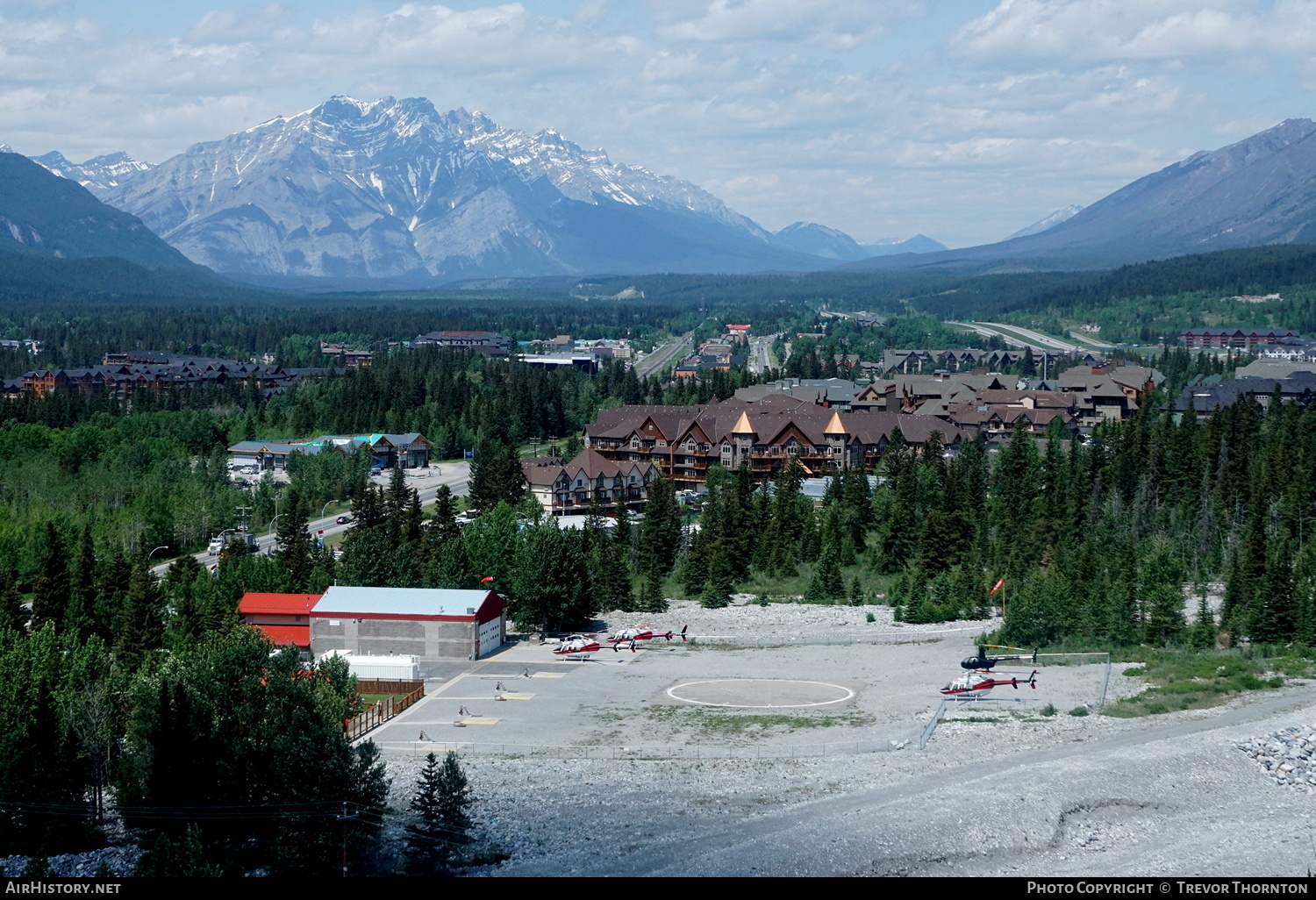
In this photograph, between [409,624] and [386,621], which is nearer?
[409,624]

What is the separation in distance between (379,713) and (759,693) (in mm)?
11121

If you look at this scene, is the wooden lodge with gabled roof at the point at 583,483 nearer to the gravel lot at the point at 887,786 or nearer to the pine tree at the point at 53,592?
the pine tree at the point at 53,592

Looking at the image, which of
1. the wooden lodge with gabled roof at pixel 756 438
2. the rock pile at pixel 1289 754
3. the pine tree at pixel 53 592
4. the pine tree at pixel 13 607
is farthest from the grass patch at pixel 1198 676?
the wooden lodge with gabled roof at pixel 756 438

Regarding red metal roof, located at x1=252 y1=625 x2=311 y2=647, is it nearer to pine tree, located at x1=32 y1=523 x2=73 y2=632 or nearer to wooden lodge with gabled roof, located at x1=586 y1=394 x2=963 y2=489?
pine tree, located at x1=32 y1=523 x2=73 y2=632

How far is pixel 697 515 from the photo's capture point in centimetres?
8000

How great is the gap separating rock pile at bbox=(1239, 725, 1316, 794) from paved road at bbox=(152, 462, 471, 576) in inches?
1777

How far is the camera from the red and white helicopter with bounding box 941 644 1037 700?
144ft

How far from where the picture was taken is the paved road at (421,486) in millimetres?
71812

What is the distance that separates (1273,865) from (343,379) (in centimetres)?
10571

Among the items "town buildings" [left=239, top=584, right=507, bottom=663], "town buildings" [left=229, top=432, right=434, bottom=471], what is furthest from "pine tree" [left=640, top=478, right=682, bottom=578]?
"town buildings" [left=229, top=432, right=434, bottom=471]

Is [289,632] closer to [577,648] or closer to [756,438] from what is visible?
[577,648]

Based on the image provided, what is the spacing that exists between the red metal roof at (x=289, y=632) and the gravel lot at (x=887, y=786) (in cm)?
769

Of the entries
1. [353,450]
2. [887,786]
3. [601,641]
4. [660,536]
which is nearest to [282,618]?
[601,641]

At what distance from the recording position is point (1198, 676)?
45125 mm
